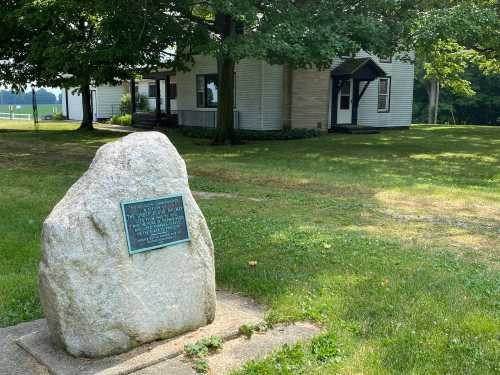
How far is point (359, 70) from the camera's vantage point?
1024 inches

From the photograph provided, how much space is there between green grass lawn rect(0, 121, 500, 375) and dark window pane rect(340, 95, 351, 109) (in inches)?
505

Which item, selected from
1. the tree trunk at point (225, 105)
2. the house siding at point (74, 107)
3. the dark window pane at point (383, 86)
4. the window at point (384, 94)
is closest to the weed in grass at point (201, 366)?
the tree trunk at point (225, 105)

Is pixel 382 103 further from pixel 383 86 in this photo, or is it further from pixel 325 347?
pixel 325 347

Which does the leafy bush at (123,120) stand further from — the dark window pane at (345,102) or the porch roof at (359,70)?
the porch roof at (359,70)

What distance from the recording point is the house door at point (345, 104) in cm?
2720

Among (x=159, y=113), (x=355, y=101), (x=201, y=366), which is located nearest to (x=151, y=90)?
(x=159, y=113)

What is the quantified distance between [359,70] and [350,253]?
68.8ft

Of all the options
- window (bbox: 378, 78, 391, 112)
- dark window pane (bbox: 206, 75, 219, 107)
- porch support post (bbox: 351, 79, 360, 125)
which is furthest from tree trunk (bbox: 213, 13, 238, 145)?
window (bbox: 378, 78, 391, 112)

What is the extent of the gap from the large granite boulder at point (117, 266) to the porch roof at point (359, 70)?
22.7 m

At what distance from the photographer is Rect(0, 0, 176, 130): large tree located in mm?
17750

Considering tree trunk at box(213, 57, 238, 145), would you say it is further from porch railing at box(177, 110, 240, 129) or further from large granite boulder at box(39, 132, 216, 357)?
large granite boulder at box(39, 132, 216, 357)

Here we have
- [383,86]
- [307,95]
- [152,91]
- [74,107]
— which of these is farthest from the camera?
[74,107]

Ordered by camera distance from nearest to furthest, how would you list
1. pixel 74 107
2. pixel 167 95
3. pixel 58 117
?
pixel 167 95
pixel 74 107
pixel 58 117

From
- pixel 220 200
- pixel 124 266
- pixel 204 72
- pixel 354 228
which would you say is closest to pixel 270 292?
pixel 124 266
